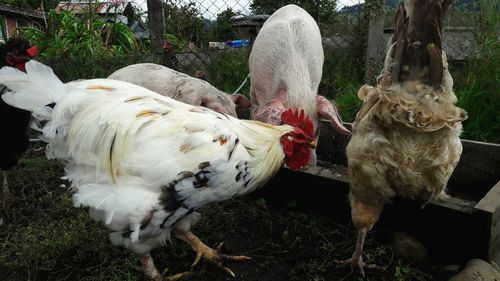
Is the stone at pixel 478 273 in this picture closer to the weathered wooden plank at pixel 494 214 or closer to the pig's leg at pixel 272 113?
the weathered wooden plank at pixel 494 214

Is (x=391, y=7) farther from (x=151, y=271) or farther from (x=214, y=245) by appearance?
(x=151, y=271)

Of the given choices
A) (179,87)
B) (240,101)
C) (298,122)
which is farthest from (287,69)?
(298,122)

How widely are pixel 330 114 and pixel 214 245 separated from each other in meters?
1.38

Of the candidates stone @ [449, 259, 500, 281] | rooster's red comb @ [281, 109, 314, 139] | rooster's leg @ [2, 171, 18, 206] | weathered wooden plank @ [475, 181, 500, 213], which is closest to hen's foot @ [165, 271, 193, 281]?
rooster's red comb @ [281, 109, 314, 139]

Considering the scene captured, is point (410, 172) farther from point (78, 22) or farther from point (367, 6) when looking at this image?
point (78, 22)

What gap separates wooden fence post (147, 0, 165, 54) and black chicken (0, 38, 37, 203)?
2601mm

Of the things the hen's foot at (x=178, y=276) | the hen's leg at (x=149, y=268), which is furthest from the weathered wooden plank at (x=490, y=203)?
the hen's leg at (x=149, y=268)

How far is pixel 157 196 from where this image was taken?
2066 mm

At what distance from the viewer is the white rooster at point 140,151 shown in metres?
2.07

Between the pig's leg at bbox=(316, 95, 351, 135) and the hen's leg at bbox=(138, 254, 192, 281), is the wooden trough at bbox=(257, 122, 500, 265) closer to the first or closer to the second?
the pig's leg at bbox=(316, 95, 351, 135)

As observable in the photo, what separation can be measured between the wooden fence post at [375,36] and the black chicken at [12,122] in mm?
4489

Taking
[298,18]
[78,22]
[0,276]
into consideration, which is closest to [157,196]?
[0,276]

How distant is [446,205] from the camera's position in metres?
2.40

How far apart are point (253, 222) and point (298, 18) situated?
2.57 metres
